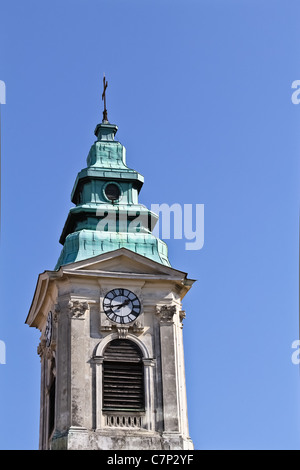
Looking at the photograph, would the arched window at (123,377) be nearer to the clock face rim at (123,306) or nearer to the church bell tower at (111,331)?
the church bell tower at (111,331)

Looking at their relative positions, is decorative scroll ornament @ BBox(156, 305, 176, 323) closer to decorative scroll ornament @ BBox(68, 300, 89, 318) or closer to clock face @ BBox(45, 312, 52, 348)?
decorative scroll ornament @ BBox(68, 300, 89, 318)

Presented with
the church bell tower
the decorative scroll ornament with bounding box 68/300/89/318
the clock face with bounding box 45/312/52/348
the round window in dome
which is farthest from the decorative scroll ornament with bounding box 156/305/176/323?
the round window in dome

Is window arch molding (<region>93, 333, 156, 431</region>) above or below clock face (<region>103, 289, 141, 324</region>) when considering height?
below

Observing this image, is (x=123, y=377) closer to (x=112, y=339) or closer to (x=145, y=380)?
(x=145, y=380)

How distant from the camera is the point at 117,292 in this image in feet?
150

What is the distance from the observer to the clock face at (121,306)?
1774 inches

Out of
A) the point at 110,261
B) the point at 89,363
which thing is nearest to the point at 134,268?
the point at 110,261

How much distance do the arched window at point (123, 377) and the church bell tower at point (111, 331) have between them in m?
0.04

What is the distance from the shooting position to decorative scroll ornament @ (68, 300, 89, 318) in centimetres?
4481

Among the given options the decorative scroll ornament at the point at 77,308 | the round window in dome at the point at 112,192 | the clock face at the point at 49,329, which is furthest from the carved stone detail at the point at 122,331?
the round window in dome at the point at 112,192

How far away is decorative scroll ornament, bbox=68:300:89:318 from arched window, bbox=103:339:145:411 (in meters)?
1.59

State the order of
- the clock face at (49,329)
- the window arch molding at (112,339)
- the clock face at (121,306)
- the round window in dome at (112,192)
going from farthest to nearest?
the round window in dome at (112,192), the clock face at (49,329), the clock face at (121,306), the window arch molding at (112,339)
